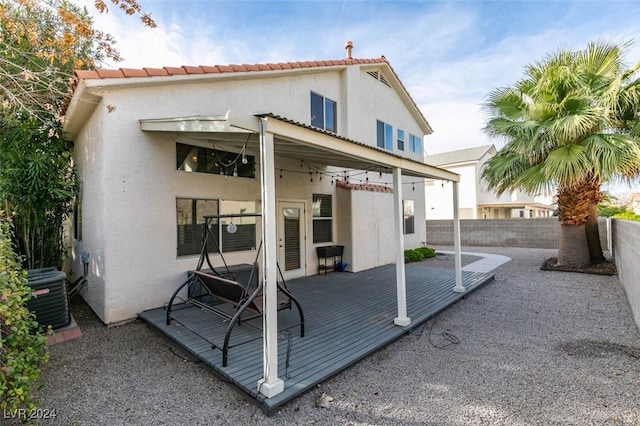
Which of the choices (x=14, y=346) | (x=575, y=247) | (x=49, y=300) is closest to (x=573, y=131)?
(x=575, y=247)

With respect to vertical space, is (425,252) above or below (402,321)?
above

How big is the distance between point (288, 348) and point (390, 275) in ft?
18.9

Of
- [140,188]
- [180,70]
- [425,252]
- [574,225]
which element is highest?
[180,70]

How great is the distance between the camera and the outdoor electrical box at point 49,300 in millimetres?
5000

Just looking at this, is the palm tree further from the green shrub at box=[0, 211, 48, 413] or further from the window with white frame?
the green shrub at box=[0, 211, 48, 413]

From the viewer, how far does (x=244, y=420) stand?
122 inches

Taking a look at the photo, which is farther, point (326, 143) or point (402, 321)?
point (402, 321)

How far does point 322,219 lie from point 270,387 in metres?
6.94

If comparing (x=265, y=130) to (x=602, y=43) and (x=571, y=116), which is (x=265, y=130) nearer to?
(x=571, y=116)

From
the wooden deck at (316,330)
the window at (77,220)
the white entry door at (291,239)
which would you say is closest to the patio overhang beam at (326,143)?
the wooden deck at (316,330)

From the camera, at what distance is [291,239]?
9.01m

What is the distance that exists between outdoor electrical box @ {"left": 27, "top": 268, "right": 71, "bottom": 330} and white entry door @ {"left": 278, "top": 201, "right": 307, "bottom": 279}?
4.67 m

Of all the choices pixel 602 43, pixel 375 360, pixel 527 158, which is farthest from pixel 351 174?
pixel 602 43

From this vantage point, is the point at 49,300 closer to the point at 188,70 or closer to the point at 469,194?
the point at 188,70
